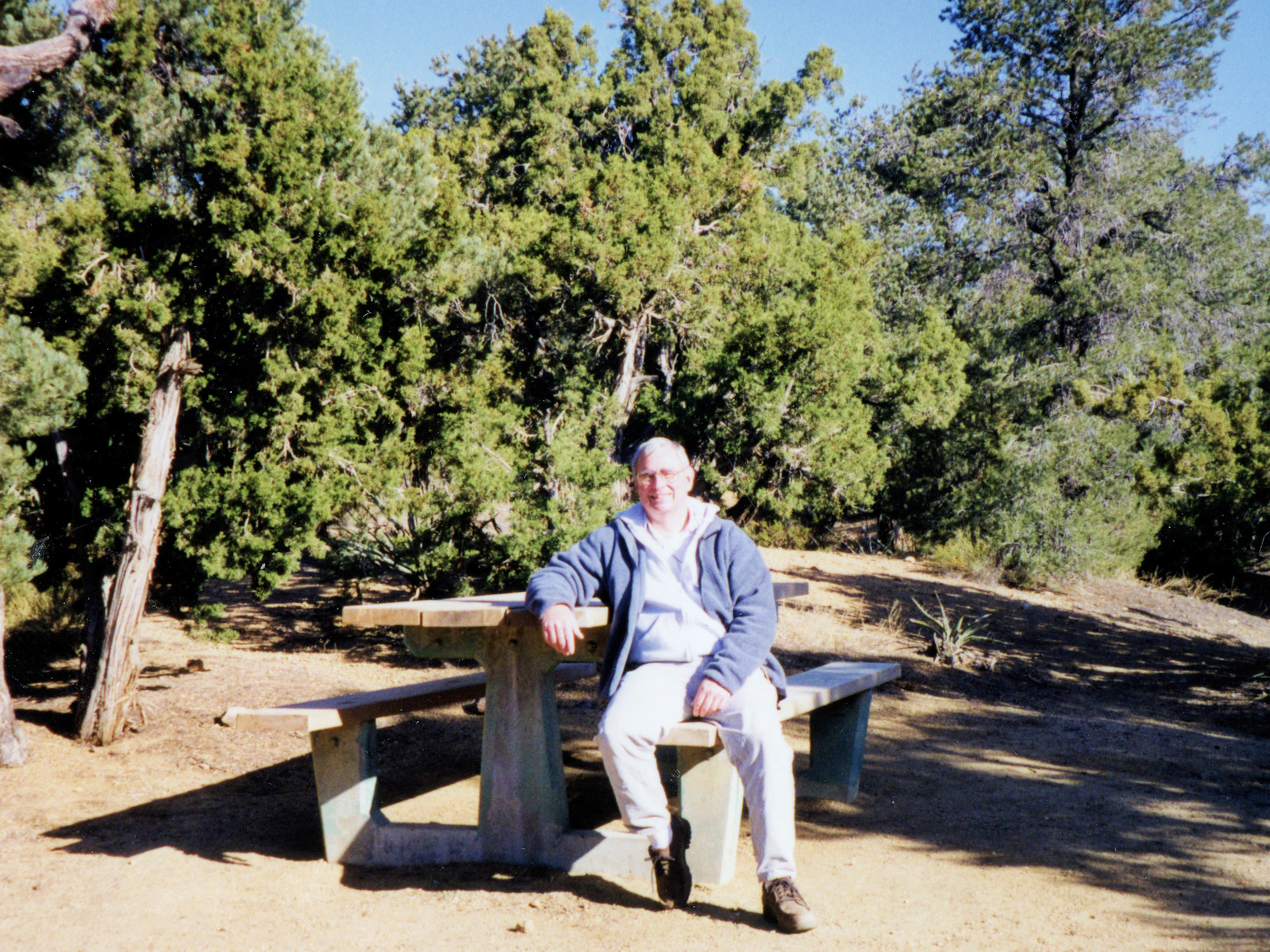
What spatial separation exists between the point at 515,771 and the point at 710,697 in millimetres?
917

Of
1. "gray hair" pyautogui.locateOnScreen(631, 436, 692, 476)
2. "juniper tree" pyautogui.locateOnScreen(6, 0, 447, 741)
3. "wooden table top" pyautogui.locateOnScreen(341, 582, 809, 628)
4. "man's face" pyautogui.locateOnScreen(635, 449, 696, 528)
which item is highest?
"juniper tree" pyautogui.locateOnScreen(6, 0, 447, 741)

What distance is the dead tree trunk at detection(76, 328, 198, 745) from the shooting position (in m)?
5.99

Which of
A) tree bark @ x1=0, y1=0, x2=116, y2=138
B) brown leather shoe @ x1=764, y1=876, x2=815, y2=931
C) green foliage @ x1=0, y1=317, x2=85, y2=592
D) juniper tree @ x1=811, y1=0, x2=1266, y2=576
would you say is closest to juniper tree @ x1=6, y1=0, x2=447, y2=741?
tree bark @ x1=0, y1=0, x2=116, y2=138

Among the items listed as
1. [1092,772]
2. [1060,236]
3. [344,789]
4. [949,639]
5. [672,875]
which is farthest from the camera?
[1060,236]

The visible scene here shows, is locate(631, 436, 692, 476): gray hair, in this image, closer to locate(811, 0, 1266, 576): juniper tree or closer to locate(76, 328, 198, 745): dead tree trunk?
locate(76, 328, 198, 745): dead tree trunk

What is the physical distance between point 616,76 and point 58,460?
17.3m

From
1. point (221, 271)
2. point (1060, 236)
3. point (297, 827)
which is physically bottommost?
point (297, 827)

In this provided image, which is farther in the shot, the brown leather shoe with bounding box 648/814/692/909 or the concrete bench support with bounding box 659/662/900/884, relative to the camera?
the concrete bench support with bounding box 659/662/900/884

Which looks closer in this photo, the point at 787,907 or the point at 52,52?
the point at 787,907

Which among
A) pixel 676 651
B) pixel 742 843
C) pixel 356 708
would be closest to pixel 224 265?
pixel 356 708

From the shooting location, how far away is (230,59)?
5859 millimetres

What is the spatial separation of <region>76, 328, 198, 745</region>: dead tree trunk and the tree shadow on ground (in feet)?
13.1

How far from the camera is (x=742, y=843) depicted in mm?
4102

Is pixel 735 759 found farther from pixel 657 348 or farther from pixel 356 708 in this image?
pixel 657 348
